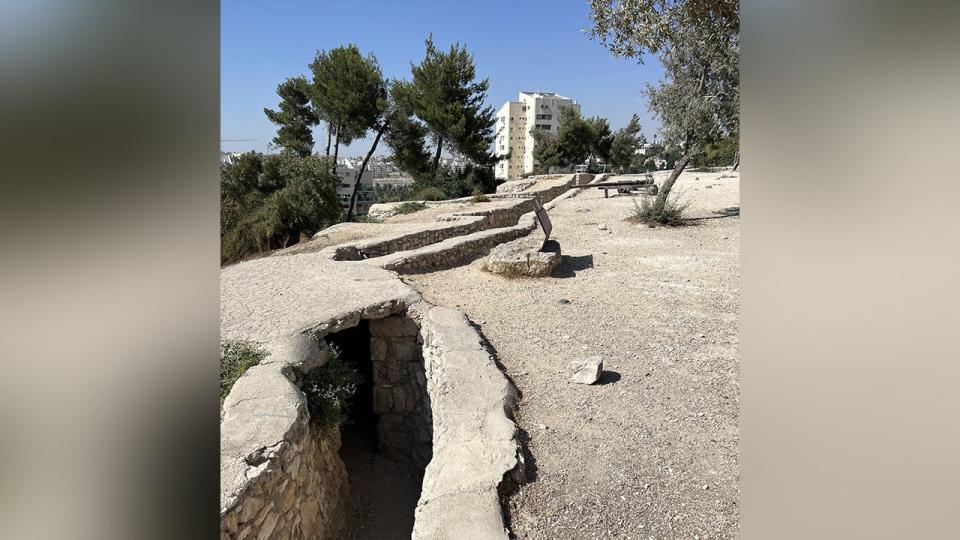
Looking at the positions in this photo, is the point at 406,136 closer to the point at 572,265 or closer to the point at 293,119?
the point at 293,119

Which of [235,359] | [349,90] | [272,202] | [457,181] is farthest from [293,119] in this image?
[235,359]

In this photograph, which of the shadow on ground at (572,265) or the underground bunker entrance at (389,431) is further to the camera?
the shadow on ground at (572,265)

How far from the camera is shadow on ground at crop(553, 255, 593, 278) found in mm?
8058

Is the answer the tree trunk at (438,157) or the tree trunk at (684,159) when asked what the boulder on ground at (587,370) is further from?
the tree trunk at (438,157)

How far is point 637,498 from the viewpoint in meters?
3.11

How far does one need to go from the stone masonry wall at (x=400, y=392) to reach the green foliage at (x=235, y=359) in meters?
1.71

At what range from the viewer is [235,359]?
466cm

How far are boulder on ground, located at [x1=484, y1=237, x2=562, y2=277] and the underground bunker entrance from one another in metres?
2.17

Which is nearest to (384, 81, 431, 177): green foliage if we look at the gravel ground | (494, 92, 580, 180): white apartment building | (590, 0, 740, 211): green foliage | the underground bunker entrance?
(590, 0, 740, 211): green foliage

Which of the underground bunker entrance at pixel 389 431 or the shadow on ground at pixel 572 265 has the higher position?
the shadow on ground at pixel 572 265

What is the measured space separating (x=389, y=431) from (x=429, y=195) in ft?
47.0

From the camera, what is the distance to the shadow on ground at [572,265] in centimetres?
806

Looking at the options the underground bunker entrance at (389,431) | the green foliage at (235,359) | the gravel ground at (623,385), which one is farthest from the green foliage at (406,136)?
the green foliage at (235,359)
